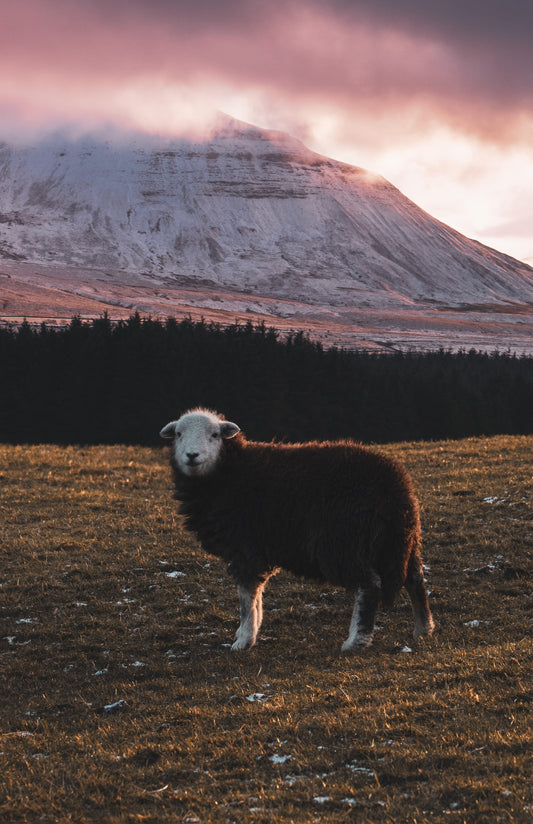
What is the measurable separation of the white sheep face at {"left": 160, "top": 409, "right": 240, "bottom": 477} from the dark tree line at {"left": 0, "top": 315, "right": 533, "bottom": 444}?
52.7 metres

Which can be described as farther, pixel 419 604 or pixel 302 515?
pixel 302 515

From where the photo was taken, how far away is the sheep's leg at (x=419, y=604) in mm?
10609

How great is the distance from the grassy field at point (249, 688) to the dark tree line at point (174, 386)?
49.9m

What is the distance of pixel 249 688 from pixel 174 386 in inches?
2537

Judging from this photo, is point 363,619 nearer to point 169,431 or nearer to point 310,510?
point 310,510

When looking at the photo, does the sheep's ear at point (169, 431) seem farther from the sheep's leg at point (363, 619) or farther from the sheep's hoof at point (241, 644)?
the sheep's leg at point (363, 619)

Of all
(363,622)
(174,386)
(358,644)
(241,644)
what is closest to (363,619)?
(363,622)

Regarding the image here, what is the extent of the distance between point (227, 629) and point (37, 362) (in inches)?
2568

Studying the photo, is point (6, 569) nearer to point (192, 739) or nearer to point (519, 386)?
point (192, 739)

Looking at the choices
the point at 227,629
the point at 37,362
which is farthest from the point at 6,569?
the point at 37,362

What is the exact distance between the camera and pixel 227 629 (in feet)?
37.8

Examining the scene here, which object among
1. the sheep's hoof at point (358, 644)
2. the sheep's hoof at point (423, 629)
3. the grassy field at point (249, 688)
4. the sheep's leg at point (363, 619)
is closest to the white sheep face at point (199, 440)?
the grassy field at point (249, 688)

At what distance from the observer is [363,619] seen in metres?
10.2

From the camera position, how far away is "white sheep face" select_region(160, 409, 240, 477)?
11375mm
